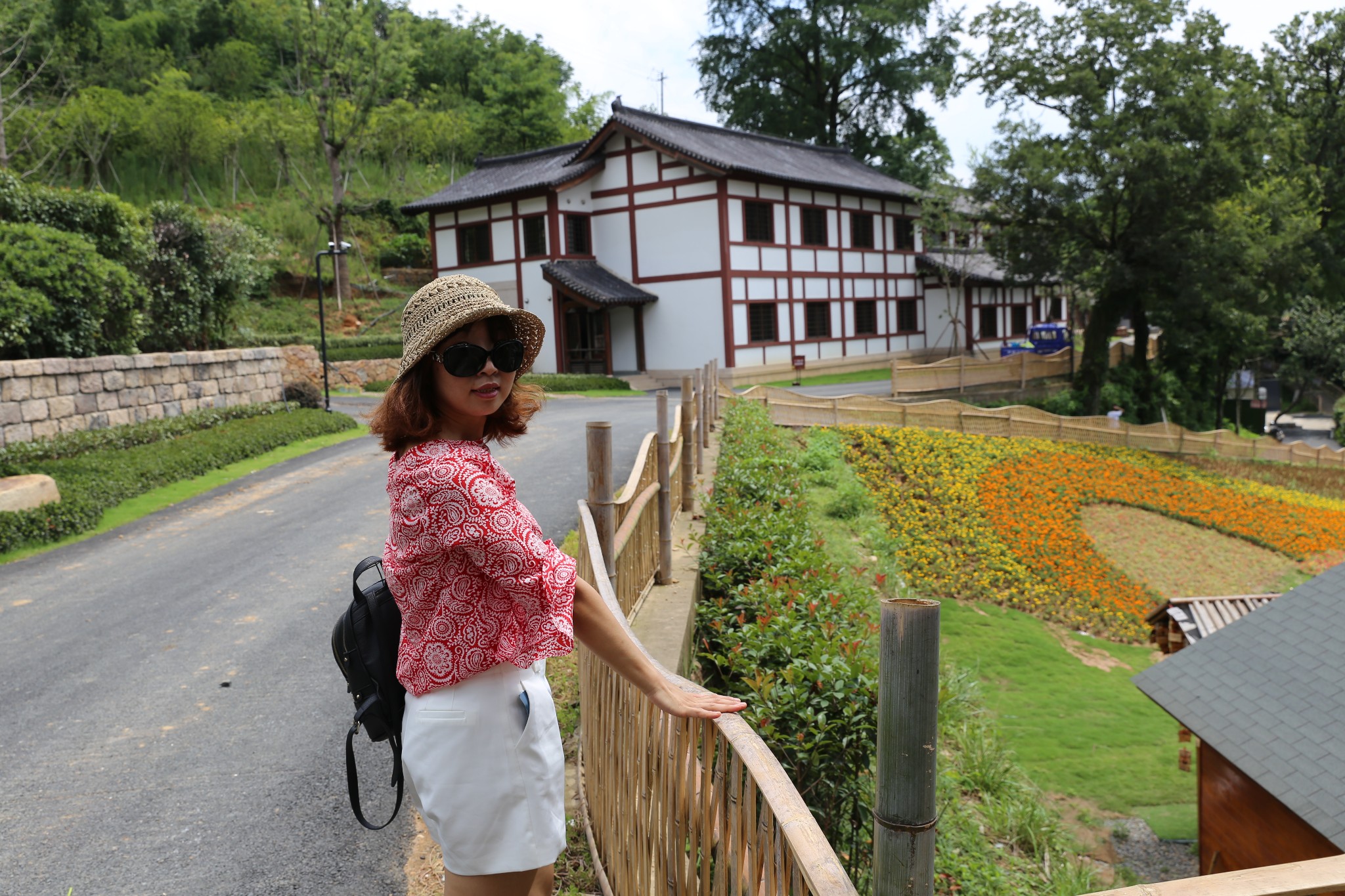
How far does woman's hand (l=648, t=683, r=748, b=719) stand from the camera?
2178 millimetres

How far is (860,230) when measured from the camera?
31.3 m

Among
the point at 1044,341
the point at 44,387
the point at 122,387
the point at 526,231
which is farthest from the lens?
the point at 1044,341

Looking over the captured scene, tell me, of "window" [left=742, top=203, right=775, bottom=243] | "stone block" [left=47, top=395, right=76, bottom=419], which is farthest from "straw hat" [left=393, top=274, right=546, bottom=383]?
"window" [left=742, top=203, right=775, bottom=243]

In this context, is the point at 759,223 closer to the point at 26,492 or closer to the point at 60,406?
the point at 60,406

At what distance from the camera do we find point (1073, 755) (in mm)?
9039

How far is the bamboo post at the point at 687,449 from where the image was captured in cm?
872

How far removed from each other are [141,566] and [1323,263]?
3735 centimetres

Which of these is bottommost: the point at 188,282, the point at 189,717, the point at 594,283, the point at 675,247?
the point at 189,717

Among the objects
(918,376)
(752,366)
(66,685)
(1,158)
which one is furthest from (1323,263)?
(1,158)

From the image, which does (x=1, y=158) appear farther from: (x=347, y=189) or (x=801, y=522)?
(x=801, y=522)

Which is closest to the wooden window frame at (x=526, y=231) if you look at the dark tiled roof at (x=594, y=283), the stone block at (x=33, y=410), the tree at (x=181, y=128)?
the dark tiled roof at (x=594, y=283)

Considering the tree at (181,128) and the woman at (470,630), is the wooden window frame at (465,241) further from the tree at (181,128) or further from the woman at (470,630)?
the woman at (470,630)

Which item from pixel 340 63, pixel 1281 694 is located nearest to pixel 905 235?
pixel 340 63

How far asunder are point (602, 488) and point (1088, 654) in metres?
9.77
